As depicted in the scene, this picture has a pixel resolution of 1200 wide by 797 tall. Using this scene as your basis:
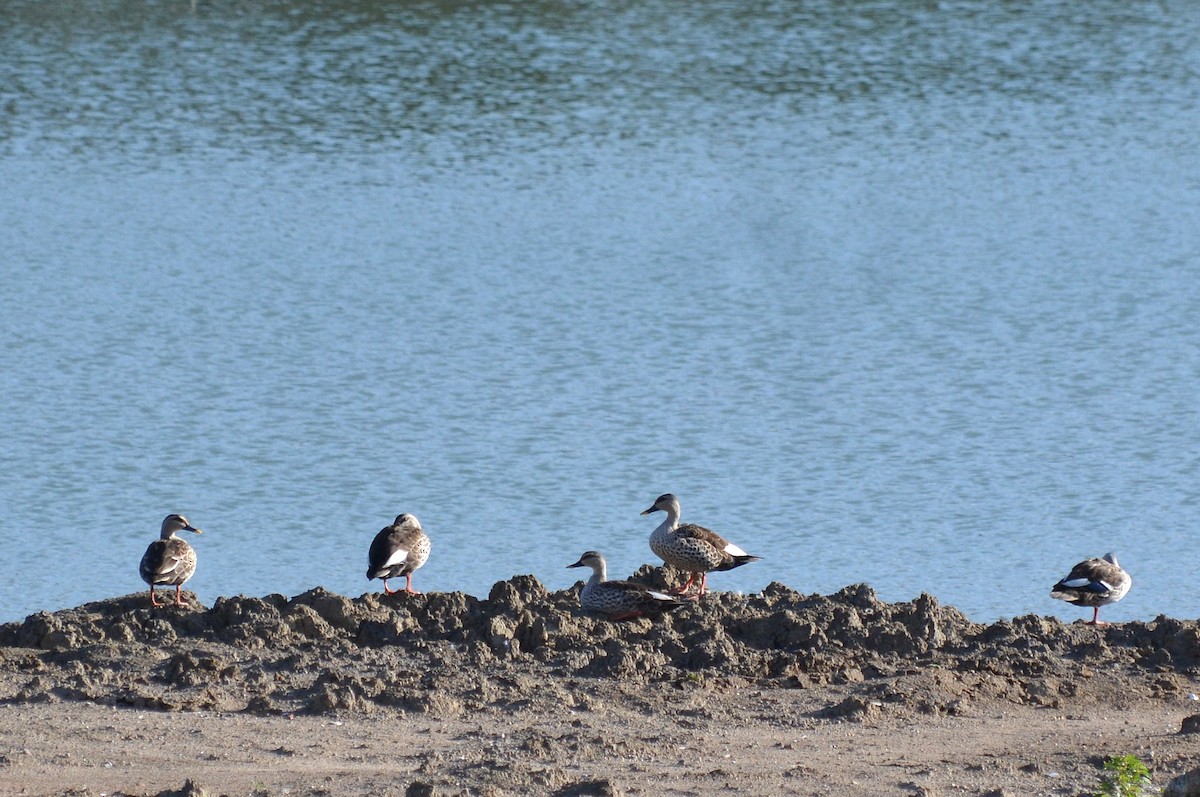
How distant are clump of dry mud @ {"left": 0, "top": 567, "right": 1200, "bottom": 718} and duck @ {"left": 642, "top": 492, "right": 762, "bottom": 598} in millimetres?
772

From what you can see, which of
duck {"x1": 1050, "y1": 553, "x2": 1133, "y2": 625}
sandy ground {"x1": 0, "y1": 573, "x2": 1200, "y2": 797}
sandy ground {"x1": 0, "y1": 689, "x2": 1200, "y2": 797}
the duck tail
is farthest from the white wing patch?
duck {"x1": 1050, "y1": 553, "x2": 1133, "y2": 625}

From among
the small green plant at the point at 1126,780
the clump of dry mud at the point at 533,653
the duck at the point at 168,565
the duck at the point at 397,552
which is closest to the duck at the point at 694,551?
the clump of dry mud at the point at 533,653

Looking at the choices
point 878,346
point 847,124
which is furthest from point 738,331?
point 847,124

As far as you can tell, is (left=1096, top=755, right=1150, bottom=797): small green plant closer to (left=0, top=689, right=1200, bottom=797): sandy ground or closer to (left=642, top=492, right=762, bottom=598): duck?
(left=0, top=689, right=1200, bottom=797): sandy ground

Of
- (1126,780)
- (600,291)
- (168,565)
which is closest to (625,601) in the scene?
(168,565)

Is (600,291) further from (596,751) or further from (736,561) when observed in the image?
(596,751)

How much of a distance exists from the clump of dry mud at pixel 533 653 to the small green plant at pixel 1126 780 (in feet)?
5.51

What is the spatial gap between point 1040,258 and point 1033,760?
Result: 15559mm

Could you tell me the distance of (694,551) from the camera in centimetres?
1279

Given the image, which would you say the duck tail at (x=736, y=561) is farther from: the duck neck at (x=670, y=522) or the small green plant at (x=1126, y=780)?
the small green plant at (x=1126, y=780)

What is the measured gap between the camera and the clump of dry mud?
1051 cm

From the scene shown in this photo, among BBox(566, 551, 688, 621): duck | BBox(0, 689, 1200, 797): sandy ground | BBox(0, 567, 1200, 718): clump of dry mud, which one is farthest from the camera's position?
BBox(566, 551, 688, 621): duck

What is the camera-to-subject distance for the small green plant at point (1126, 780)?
843 centimetres

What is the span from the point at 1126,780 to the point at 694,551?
4.68 m
